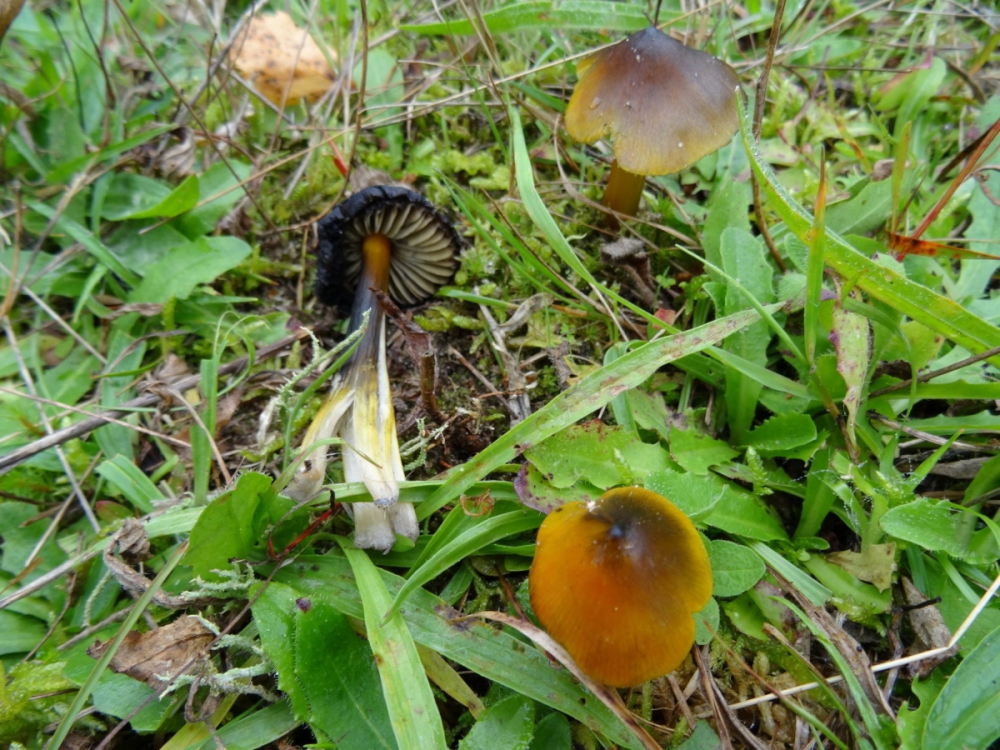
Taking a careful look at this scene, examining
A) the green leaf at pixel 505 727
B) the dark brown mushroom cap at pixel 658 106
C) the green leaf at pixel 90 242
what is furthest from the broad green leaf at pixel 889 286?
the green leaf at pixel 90 242

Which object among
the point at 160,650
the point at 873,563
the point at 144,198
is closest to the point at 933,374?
the point at 873,563

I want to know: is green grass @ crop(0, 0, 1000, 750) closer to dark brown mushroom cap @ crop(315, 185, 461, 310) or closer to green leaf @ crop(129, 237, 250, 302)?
green leaf @ crop(129, 237, 250, 302)

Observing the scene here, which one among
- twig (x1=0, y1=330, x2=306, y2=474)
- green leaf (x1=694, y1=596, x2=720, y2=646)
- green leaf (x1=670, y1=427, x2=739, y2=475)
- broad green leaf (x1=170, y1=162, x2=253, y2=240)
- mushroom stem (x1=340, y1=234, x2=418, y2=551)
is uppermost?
broad green leaf (x1=170, y1=162, x2=253, y2=240)

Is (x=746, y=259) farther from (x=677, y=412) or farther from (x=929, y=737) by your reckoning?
(x=929, y=737)

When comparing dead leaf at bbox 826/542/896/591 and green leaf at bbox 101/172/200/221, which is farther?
green leaf at bbox 101/172/200/221

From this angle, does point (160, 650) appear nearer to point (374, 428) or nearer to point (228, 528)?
point (228, 528)

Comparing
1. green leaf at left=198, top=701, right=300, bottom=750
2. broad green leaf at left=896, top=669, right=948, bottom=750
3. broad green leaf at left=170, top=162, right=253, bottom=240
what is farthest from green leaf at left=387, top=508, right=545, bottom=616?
broad green leaf at left=170, top=162, right=253, bottom=240

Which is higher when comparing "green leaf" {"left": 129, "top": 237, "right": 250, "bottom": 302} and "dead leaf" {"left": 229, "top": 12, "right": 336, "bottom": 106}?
"dead leaf" {"left": 229, "top": 12, "right": 336, "bottom": 106}

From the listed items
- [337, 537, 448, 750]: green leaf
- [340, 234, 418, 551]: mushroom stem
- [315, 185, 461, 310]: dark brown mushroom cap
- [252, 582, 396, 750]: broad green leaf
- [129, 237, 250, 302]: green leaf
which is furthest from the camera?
[129, 237, 250, 302]: green leaf
